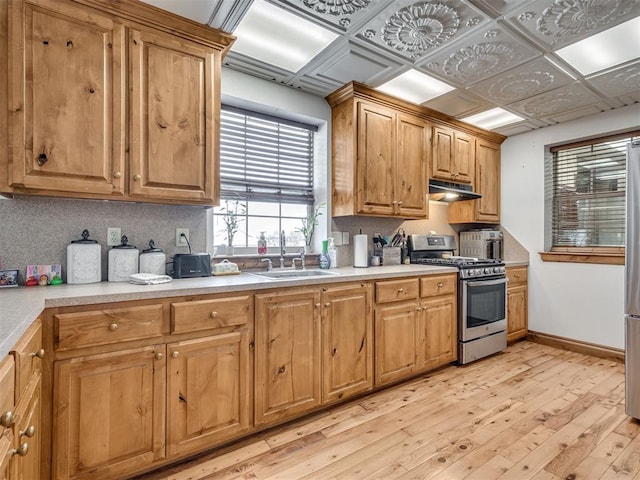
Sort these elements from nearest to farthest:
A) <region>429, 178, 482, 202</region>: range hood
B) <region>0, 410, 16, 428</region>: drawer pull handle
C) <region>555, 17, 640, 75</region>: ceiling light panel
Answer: <region>0, 410, 16, 428</region>: drawer pull handle → <region>555, 17, 640, 75</region>: ceiling light panel → <region>429, 178, 482, 202</region>: range hood

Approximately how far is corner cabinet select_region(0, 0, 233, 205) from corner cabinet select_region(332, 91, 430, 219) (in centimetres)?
119

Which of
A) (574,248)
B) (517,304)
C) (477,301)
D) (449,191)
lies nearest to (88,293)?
(477,301)

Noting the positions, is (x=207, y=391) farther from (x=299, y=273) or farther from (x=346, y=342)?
(x=299, y=273)

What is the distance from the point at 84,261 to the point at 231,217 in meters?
1.06

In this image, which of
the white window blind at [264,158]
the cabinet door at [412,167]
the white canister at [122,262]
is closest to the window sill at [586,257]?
the cabinet door at [412,167]

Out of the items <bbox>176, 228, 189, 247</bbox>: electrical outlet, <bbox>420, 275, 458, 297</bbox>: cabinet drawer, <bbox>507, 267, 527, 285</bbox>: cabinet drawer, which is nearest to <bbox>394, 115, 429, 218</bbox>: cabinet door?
<bbox>420, 275, 458, 297</bbox>: cabinet drawer

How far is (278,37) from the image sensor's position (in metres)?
2.23

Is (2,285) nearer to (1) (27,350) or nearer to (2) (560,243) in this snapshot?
(1) (27,350)

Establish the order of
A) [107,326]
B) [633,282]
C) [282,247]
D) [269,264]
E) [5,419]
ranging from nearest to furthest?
[5,419] < [107,326] < [633,282] < [269,264] < [282,247]

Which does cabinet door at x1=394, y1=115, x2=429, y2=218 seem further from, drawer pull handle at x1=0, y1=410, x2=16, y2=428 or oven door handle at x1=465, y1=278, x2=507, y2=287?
drawer pull handle at x1=0, y1=410, x2=16, y2=428

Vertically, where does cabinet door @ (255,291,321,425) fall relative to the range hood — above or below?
below

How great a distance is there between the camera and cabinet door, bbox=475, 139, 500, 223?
401 cm

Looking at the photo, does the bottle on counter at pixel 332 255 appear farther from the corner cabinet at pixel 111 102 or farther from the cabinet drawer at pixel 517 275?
the cabinet drawer at pixel 517 275

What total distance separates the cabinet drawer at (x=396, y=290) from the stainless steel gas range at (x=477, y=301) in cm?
63
